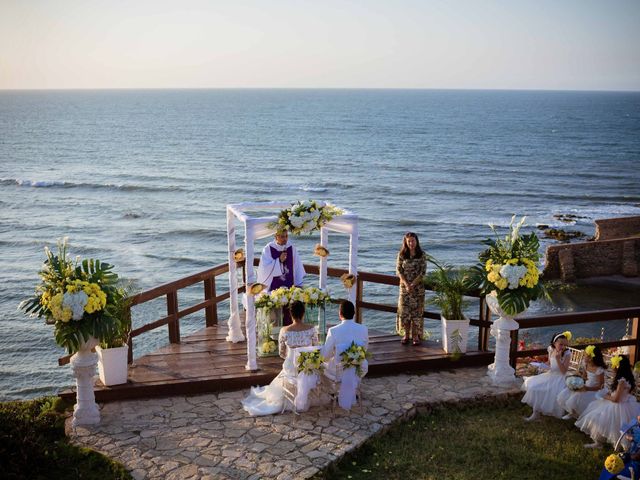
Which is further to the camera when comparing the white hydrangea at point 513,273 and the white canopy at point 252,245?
the white canopy at point 252,245

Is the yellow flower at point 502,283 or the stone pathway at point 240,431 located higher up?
the yellow flower at point 502,283

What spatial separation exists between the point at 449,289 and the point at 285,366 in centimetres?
303

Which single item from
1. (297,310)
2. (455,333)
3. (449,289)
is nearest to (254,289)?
(297,310)

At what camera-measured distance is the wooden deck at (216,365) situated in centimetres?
996

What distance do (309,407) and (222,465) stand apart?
1705mm

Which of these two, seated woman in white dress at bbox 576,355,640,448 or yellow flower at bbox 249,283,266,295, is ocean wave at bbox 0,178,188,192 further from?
seated woman in white dress at bbox 576,355,640,448

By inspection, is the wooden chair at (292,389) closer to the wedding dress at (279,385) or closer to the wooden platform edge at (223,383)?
the wedding dress at (279,385)

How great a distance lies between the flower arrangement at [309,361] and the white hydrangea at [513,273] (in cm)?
291

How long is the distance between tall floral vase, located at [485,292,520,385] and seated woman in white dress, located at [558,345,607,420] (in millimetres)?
1333

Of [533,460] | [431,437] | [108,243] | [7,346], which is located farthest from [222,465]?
[108,243]

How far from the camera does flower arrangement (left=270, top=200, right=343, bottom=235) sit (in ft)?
33.3

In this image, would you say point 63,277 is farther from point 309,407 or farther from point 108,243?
point 108,243

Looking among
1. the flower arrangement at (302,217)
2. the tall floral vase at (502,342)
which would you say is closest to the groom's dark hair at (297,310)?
the flower arrangement at (302,217)

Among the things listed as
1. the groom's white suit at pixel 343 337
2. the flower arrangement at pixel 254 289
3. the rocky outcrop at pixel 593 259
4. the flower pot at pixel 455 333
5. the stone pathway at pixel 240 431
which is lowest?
the rocky outcrop at pixel 593 259
